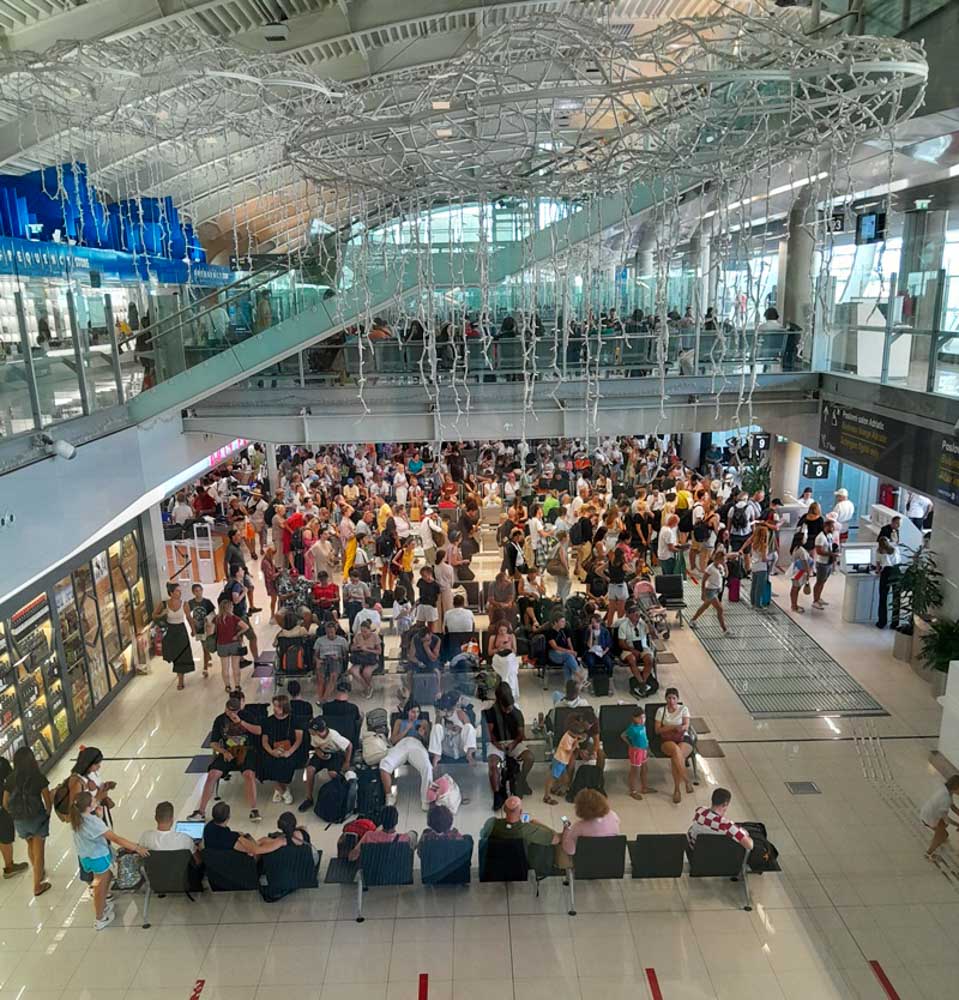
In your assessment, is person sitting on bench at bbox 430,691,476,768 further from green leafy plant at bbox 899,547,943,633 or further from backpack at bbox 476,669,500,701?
green leafy plant at bbox 899,547,943,633

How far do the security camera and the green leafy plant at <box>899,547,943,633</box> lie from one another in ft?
27.7

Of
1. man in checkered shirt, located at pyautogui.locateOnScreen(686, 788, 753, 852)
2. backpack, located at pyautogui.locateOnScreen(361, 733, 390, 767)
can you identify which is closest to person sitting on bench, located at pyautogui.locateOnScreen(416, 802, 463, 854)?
backpack, located at pyautogui.locateOnScreen(361, 733, 390, 767)

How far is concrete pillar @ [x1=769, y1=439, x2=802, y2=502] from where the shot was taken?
46.6 feet

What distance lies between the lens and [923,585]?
8617 millimetres

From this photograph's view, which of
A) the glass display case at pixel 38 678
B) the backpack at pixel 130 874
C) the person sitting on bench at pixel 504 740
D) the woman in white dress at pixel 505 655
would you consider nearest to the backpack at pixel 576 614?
the woman in white dress at pixel 505 655

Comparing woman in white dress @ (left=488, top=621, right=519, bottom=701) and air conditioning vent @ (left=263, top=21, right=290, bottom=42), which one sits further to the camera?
air conditioning vent @ (left=263, top=21, right=290, bottom=42)

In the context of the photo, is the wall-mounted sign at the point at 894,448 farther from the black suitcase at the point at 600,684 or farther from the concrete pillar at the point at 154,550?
the concrete pillar at the point at 154,550

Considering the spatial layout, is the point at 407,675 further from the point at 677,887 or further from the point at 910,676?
the point at 910,676

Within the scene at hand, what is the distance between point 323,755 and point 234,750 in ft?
2.62

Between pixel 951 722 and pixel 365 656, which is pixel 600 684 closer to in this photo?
pixel 365 656

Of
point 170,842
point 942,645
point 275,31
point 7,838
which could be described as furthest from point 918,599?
point 275,31

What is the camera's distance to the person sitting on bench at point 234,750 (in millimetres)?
6562

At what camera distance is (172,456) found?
34.0ft

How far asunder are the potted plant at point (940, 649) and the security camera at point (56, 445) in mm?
8266
